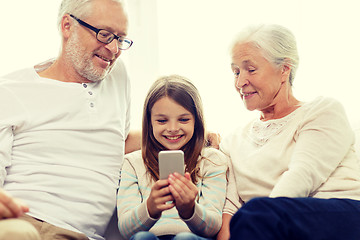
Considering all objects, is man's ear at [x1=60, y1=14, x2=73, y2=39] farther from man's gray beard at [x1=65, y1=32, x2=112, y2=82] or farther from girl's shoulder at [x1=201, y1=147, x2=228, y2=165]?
girl's shoulder at [x1=201, y1=147, x2=228, y2=165]

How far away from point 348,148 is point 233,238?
0.69 metres

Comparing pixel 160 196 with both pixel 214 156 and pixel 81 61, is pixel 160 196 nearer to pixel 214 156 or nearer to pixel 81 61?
pixel 214 156

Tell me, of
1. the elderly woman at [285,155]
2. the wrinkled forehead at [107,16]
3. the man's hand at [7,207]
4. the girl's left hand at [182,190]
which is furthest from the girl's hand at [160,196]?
the wrinkled forehead at [107,16]

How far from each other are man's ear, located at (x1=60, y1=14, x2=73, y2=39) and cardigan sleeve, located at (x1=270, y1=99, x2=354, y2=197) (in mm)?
1073

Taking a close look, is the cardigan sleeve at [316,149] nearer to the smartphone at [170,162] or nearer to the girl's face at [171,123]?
the smartphone at [170,162]

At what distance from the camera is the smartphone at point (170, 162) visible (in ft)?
4.58

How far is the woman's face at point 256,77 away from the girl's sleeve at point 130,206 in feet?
1.88

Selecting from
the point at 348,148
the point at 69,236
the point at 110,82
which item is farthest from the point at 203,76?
the point at 69,236

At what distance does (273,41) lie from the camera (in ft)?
5.54

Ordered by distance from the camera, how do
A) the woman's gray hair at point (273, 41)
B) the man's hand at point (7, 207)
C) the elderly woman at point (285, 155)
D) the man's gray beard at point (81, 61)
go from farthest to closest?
the man's gray beard at point (81, 61) → the woman's gray hair at point (273, 41) → the elderly woman at point (285, 155) → the man's hand at point (7, 207)

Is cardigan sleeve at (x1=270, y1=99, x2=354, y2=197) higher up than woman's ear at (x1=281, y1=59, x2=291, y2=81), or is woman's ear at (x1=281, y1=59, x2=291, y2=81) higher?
woman's ear at (x1=281, y1=59, x2=291, y2=81)

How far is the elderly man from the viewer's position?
5.15ft

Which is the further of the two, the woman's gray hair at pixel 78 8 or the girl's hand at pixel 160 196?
the woman's gray hair at pixel 78 8

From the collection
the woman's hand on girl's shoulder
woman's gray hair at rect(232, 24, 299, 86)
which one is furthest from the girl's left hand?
woman's gray hair at rect(232, 24, 299, 86)
